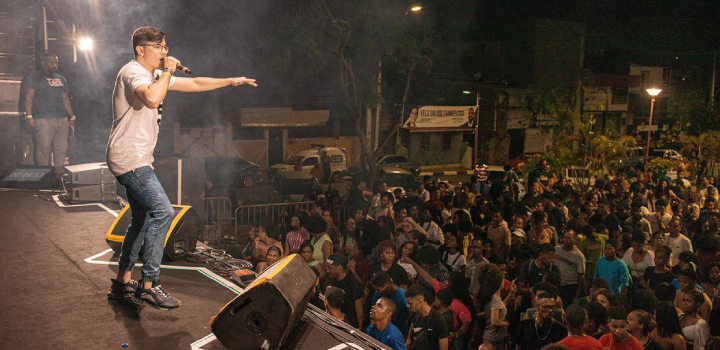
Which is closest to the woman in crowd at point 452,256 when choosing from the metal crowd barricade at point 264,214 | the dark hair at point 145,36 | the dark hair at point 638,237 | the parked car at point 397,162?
the dark hair at point 638,237

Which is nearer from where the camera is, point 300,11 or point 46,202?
point 46,202

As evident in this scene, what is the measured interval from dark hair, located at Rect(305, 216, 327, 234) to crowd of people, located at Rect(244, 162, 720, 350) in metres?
0.02

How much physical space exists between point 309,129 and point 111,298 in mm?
22429

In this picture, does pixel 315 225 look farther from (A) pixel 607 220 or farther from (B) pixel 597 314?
(B) pixel 597 314

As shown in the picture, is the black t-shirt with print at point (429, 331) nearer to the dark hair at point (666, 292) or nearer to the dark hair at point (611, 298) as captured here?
the dark hair at point (611, 298)

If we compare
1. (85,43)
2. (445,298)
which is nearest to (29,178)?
(85,43)

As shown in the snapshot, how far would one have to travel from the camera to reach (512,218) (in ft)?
31.8

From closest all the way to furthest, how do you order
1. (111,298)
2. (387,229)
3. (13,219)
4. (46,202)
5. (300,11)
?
(111,298), (13,219), (46,202), (387,229), (300,11)

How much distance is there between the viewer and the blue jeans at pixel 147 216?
13.1 ft

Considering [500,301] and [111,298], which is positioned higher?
[111,298]

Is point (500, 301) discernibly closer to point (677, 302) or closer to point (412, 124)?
point (677, 302)

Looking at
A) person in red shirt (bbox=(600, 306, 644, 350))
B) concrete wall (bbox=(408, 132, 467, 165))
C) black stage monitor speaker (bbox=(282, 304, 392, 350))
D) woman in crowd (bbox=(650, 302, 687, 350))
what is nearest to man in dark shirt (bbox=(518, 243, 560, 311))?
woman in crowd (bbox=(650, 302, 687, 350))

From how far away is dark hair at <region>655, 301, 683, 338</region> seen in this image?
540 cm

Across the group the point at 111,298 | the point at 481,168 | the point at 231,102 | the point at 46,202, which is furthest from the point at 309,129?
the point at 111,298
